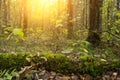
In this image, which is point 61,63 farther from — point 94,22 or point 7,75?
point 94,22

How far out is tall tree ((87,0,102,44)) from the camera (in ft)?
30.7

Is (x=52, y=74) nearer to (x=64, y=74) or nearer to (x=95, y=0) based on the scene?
(x=64, y=74)

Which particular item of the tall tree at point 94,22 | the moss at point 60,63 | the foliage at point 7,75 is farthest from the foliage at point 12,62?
the tall tree at point 94,22

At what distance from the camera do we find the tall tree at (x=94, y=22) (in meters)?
9.35

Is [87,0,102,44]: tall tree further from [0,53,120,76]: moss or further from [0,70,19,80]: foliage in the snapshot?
[0,70,19,80]: foliage

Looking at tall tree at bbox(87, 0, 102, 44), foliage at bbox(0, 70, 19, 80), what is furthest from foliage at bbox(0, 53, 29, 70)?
tall tree at bbox(87, 0, 102, 44)

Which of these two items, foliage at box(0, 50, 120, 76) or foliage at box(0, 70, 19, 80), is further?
foliage at box(0, 50, 120, 76)

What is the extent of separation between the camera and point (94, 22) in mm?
9414

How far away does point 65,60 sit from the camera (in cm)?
721

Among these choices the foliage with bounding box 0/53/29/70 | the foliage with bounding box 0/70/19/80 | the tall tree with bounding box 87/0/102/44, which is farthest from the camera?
the tall tree with bounding box 87/0/102/44

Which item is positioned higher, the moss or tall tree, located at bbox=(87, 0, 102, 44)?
tall tree, located at bbox=(87, 0, 102, 44)

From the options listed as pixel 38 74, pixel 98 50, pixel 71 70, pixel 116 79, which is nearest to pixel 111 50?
pixel 98 50

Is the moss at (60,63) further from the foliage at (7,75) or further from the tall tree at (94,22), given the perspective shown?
the tall tree at (94,22)

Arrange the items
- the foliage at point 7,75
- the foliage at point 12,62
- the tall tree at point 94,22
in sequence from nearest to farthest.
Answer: the foliage at point 7,75
the foliage at point 12,62
the tall tree at point 94,22
